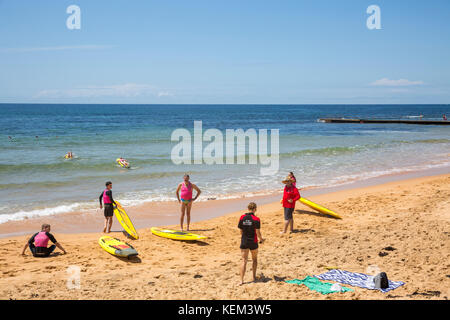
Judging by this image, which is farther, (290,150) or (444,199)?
(290,150)

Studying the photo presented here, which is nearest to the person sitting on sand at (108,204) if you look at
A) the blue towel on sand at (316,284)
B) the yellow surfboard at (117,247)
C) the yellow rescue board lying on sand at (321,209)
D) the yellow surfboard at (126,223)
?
the yellow surfboard at (126,223)

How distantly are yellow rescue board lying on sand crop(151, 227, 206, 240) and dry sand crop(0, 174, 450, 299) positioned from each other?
0.15 meters

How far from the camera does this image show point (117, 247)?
8.40 m

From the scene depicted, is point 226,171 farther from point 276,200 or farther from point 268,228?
point 268,228

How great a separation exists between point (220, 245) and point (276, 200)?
5295 mm

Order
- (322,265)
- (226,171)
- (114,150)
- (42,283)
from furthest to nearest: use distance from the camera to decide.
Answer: (114,150)
(226,171)
(322,265)
(42,283)

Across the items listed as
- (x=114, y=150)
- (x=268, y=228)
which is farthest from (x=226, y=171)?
(x=114, y=150)

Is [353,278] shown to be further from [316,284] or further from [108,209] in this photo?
[108,209]

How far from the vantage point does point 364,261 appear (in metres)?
7.40

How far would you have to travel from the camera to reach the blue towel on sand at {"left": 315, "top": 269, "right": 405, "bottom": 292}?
20.0 ft

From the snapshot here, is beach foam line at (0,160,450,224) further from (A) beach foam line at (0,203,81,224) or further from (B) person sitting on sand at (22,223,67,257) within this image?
(B) person sitting on sand at (22,223,67,257)

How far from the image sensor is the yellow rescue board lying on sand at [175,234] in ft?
30.7

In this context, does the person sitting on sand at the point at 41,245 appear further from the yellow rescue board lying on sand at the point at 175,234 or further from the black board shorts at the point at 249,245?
the black board shorts at the point at 249,245

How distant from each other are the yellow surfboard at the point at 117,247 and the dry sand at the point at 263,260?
127 mm
